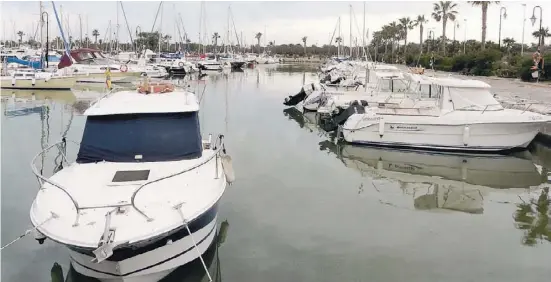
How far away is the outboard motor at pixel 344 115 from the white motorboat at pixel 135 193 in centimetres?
1222

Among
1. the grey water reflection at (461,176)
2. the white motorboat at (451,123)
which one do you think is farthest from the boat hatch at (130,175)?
the white motorboat at (451,123)

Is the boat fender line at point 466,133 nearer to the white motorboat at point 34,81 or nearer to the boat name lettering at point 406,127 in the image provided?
the boat name lettering at point 406,127

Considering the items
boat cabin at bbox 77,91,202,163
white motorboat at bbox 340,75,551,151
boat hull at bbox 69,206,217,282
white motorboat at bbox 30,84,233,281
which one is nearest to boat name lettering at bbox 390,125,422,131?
white motorboat at bbox 340,75,551,151

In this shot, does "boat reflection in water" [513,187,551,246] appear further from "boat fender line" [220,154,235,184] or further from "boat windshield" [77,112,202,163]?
"boat windshield" [77,112,202,163]

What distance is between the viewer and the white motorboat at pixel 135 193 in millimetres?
6645

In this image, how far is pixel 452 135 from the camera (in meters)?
18.2

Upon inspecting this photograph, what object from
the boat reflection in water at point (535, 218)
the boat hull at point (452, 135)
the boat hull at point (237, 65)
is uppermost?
the boat hull at point (237, 65)

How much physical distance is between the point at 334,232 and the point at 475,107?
10.4 metres

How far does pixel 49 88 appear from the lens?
39.1 m

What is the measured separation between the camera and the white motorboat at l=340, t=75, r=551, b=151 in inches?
698

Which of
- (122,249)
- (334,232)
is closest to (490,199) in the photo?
(334,232)

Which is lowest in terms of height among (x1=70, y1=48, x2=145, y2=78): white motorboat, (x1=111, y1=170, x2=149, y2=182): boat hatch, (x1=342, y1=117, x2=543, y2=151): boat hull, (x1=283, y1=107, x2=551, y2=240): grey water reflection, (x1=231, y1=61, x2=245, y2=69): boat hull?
(x1=283, y1=107, x2=551, y2=240): grey water reflection

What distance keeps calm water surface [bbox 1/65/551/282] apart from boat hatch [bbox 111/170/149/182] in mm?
1611

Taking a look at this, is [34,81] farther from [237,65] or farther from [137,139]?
[237,65]
